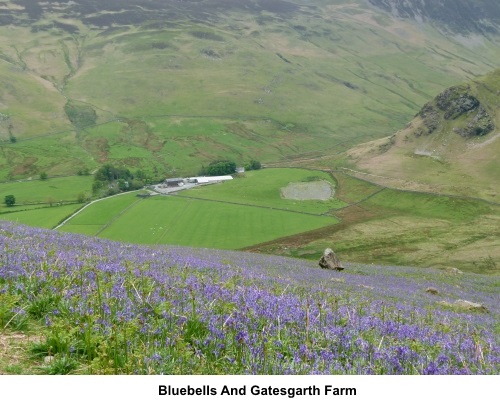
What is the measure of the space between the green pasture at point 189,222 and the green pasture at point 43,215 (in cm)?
468

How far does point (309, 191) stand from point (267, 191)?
51.8ft

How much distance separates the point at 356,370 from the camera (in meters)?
7.60

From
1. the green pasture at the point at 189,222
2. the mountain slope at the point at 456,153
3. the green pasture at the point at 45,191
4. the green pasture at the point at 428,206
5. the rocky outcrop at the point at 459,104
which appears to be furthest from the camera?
the rocky outcrop at the point at 459,104

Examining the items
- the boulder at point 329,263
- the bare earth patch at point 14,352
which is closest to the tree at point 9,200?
the boulder at point 329,263

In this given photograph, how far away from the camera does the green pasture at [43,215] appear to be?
124875mm

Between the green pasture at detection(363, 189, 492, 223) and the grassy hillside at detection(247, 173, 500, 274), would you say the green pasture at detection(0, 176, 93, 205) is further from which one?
the green pasture at detection(363, 189, 492, 223)

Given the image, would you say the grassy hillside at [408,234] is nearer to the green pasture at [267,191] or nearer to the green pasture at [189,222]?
the green pasture at [189,222]

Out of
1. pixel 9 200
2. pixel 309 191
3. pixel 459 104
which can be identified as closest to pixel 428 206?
pixel 309 191

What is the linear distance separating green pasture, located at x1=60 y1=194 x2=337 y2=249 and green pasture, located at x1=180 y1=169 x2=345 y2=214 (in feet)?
32.7

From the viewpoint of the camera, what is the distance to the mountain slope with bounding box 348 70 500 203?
158m

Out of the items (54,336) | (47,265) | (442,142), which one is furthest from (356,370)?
(442,142)

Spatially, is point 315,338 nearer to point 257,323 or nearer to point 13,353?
point 257,323

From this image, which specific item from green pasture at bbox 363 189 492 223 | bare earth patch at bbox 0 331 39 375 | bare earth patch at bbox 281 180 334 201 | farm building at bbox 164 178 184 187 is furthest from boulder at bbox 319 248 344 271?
farm building at bbox 164 178 184 187

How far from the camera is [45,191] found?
183 metres
